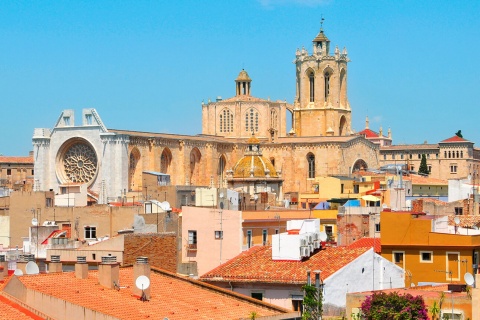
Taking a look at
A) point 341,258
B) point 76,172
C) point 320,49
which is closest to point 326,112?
point 320,49

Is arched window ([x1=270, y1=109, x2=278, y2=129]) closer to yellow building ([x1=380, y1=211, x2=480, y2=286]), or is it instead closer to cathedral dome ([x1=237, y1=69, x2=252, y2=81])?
cathedral dome ([x1=237, y1=69, x2=252, y2=81])

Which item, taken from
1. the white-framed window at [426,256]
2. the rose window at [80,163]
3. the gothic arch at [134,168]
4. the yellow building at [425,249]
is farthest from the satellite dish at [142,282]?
the rose window at [80,163]

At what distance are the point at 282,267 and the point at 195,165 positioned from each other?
78.5 m

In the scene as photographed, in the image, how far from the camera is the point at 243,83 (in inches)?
4707

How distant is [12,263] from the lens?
113 ft

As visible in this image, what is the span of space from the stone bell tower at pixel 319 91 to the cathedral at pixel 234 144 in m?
0.08

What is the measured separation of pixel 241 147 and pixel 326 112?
30.2ft

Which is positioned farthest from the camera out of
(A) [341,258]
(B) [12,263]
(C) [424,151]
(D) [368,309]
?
(C) [424,151]

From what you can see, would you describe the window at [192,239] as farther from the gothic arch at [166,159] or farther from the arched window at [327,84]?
the arched window at [327,84]

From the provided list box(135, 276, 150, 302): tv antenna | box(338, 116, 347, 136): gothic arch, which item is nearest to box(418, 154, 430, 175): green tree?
box(338, 116, 347, 136): gothic arch

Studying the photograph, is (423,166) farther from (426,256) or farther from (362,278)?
(362,278)

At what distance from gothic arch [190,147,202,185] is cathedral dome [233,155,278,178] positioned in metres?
28.1

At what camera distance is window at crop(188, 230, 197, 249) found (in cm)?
3750

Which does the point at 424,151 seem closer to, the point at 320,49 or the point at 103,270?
the point at 320,49
